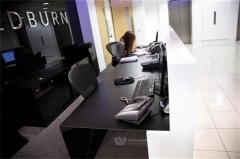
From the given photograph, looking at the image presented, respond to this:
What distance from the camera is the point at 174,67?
0.79 meters

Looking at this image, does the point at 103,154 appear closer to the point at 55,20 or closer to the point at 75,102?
the point at 75,102

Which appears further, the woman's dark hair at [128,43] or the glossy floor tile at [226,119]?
the woman's dark hair at [128,43]

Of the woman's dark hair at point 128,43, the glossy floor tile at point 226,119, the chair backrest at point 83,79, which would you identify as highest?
the woman's dark hair at point 128,43

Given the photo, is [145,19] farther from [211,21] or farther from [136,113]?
[136,113]

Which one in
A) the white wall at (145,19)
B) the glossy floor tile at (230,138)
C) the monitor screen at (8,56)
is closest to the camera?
the glossy floor tile at (230,138)

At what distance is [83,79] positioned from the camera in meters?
1.75

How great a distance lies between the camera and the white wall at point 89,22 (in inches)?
176

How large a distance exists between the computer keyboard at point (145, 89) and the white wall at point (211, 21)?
264 inches

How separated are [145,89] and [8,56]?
6.81ft

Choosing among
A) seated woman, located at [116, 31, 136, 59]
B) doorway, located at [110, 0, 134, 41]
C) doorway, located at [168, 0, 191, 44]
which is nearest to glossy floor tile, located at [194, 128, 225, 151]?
seated woman, located at [116, 31, 136, 59]

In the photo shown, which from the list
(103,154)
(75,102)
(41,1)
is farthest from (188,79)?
(41,1)

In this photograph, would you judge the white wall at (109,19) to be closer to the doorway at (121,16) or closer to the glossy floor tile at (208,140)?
the doorway at (121,16)

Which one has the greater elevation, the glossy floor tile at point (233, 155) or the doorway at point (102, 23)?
the doorway at point (102, 23)

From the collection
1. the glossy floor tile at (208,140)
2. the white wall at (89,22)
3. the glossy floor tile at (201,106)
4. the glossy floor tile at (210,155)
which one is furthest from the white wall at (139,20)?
the glossy floor tile at (210,155)
